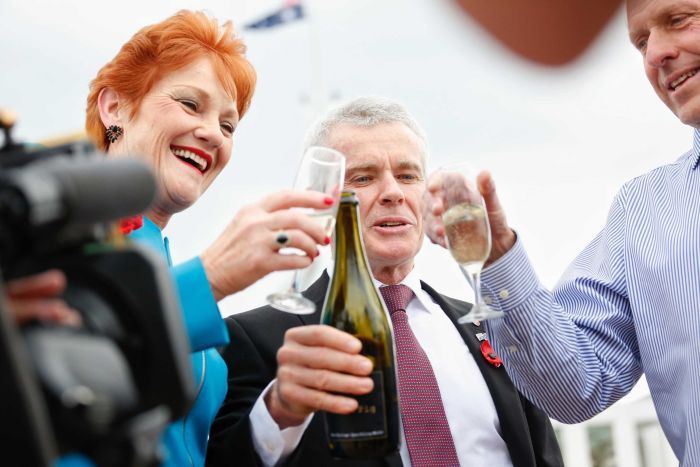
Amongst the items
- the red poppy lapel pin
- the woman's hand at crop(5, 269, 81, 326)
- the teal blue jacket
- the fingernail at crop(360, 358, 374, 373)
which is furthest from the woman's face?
the woman's hand at crop(5, 269, 81, 326)

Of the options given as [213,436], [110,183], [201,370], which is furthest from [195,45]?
[110,183]

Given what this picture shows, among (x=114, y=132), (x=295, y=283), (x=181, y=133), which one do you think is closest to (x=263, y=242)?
(x=295, y=283)

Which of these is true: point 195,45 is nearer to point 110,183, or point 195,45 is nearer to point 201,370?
point 201,370

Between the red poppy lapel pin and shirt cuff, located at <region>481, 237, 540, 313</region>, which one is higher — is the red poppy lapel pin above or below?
below

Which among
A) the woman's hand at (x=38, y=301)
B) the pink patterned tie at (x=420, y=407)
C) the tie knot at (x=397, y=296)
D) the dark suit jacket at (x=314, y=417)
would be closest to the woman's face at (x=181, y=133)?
the dark suit jacket at (x=314, y=417)

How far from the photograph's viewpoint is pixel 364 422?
1.95m

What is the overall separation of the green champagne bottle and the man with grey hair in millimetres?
94

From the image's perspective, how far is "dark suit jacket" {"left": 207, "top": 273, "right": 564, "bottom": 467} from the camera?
245 centimetres

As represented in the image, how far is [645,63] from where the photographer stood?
2572 millimetres

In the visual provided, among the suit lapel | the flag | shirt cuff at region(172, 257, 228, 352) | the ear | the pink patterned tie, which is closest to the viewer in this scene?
shirt cuff at region(172, 257, 228, 352)

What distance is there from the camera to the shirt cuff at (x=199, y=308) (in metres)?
1.73

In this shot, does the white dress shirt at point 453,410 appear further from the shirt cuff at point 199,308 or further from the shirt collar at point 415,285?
the shirt cuff at point 199,308

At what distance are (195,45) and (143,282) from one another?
210cm

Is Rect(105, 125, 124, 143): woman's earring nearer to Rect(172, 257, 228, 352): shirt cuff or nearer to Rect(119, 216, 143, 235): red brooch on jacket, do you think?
Rect(119, 216, 143, 235): red brooch on jacket
